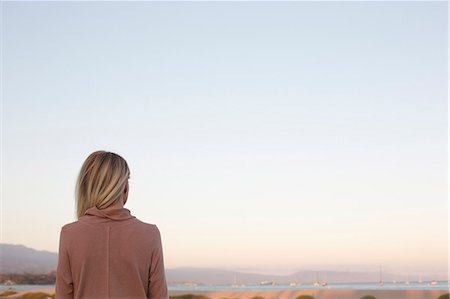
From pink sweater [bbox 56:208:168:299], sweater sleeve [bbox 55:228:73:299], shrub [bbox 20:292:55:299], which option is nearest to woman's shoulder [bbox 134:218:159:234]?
pink sweater [bbox 56:208:168:299]

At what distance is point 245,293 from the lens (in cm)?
2152

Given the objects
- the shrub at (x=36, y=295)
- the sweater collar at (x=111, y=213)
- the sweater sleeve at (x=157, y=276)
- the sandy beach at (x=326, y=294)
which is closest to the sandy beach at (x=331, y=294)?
the sandy beach at (x=326, y=294)

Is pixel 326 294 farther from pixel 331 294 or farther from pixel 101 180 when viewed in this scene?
pixel 101 180

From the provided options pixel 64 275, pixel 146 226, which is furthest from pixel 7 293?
pixel 146 226

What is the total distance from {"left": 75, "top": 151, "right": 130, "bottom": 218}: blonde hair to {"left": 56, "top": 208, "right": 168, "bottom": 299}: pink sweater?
4 cm

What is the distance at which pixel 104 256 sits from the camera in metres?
2.17

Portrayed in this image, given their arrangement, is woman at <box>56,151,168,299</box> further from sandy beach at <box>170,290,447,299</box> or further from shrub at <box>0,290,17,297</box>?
shrub at <box>0,290,17,297</box>

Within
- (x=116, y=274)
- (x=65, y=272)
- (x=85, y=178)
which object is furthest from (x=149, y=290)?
(x=85, y=178)

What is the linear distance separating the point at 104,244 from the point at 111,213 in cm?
11

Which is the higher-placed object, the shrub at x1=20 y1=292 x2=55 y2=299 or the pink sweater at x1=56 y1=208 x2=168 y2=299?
the pink sweater at x1=56 y1=208 x2=168 y2=299

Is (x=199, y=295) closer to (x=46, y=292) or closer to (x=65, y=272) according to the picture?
(x=46, y=292)

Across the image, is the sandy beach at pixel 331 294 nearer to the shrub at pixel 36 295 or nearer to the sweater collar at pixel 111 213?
the shrub at pixel 36 295

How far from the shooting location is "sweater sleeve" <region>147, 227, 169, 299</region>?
2.21m

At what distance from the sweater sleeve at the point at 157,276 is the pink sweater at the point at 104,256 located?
0.08 feet
